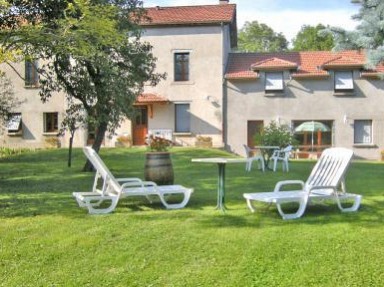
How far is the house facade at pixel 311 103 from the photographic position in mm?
30188

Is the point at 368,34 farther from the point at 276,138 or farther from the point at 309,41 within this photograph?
the point at 309,41

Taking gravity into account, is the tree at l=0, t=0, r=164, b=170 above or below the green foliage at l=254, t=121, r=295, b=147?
above

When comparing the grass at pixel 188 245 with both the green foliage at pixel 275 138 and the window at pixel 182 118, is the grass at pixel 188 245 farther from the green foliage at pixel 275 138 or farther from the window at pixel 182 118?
the window at pixel 182 118

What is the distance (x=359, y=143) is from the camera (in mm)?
30609

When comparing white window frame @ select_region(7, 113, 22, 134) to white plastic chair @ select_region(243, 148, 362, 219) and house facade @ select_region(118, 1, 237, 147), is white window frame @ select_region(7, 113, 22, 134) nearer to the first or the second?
house facade @ select_region(118, 1, 237, 147)

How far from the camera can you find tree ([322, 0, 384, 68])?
815 cm

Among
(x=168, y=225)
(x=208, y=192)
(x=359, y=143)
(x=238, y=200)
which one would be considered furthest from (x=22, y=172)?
(x=359, y=143)

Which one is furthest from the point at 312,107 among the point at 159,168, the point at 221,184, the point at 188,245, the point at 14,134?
the point at 188,245

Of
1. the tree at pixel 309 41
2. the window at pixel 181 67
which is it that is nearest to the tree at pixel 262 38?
the tree at pixel 309 41

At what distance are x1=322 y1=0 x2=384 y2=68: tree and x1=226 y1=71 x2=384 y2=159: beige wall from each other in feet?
72.6

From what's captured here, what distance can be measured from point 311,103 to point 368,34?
886 inches

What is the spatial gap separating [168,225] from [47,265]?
6.25 feet

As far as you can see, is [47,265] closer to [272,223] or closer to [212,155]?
[272,223]

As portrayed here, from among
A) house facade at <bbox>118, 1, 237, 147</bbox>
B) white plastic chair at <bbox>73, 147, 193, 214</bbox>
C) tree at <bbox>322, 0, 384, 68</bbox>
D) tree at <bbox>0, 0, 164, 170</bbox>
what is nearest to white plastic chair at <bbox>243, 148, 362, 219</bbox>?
white plastic chair at <bbox>73, 147, 193, 214</bbox>
